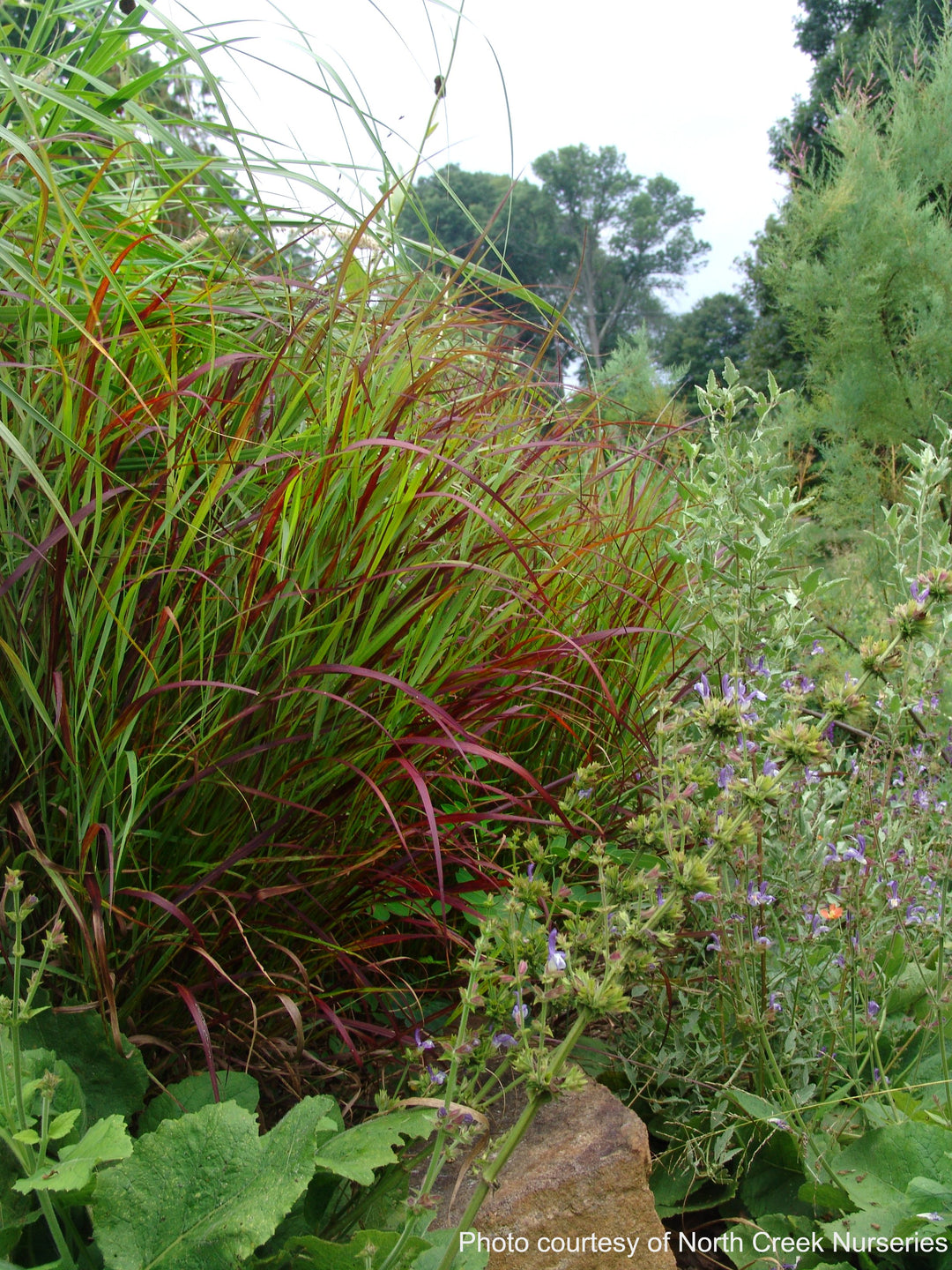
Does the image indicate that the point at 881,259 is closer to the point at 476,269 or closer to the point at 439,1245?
the point at 476,269

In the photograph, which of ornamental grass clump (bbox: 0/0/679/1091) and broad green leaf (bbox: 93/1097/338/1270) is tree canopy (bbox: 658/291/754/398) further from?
broad green leaf (bbox: 93/1097/338/1270)

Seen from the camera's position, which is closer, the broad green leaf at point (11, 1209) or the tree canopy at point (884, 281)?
the broad green leaf at point (11, 1209)

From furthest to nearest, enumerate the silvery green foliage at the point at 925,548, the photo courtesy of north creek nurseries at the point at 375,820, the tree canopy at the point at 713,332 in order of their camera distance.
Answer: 1. the tree canopy at the point at 713,332
2. the silvery green foliage at the point at 925,548
3. the photo courtesy of north creek nurseries at the point at 375,820

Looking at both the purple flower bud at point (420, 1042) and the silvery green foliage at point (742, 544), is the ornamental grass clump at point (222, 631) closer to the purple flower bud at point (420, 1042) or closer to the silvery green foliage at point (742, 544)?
the purple flower bud at point (420, 1042)

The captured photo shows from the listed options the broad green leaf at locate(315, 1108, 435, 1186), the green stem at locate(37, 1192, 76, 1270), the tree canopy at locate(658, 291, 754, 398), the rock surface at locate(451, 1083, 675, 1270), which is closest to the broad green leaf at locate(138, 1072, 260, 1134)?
the broad green leaf at locate(315, 1108, 435, 1186)

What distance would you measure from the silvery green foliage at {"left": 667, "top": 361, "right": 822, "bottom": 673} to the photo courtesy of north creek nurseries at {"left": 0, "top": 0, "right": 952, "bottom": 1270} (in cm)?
1

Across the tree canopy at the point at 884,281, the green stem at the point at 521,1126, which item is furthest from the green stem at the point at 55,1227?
the tree canopy at the point at 884,281

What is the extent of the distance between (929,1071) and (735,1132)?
39 centimetres

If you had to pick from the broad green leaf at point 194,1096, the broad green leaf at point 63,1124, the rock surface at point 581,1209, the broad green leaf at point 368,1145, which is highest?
the broad green leaf at point 63,1124

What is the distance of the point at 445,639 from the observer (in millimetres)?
1607

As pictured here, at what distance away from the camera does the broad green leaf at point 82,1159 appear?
2.65 ft

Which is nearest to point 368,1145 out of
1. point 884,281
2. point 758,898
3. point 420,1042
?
point 420,1042

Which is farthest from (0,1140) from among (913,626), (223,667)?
(913,626)

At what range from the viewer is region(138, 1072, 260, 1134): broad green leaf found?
1.15 metres
